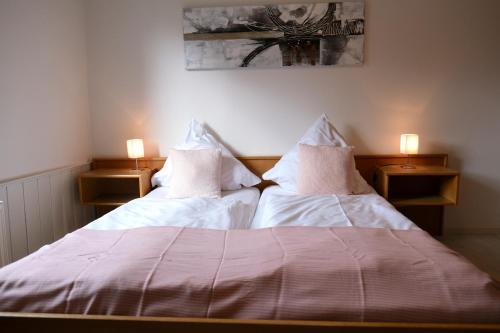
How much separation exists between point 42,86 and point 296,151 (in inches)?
83.1

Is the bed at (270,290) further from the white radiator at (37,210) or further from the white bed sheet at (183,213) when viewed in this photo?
the white radiator at (37,210)

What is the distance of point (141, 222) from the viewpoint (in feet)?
6.55

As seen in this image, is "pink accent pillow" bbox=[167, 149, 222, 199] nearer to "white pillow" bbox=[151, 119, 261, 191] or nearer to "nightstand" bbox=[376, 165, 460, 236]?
"white pillow" bbox=[151, 119, 261, 191]

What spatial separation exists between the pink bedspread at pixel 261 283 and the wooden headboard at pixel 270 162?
1.64m

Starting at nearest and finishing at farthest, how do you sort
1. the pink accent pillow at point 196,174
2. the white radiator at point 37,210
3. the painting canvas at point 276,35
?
the white radiator at point 37,210 < the pink accent pillow at point 196,174 < the painting canvas at point 276,35

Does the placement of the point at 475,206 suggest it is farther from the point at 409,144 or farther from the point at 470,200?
the point at 409,144

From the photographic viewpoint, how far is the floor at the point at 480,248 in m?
2.50

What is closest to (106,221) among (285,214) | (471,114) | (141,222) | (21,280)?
(141,222)

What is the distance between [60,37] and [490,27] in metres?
3.76

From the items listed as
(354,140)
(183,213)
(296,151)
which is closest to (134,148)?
(183,213)

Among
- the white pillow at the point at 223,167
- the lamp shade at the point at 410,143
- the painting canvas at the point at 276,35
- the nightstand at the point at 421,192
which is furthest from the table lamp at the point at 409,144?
the white pillow at the point at 223,167

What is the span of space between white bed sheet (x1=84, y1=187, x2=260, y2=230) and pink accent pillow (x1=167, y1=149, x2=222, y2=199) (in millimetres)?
97

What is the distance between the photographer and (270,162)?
10.2 ft

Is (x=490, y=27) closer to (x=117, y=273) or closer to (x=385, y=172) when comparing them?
(x=385, y=172)
